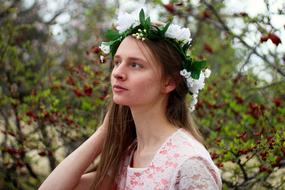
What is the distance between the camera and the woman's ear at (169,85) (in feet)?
7.47

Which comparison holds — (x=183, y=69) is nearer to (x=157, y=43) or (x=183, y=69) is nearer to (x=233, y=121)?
(x=157, y=43)

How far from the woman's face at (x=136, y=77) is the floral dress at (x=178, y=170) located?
206 millimetres

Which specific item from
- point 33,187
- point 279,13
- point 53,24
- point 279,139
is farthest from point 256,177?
point 53,24

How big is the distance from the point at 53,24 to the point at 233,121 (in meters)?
2.18

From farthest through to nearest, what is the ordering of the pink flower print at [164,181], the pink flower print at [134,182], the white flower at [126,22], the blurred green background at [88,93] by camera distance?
1. the blurred green background at [88,93]
2. the white flower at [126,22]
3. the pink flower print at [134,182]
4. the pink flower print at [164,181]

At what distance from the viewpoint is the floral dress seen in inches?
77.9

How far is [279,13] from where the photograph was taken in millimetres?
3115

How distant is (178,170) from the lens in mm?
2047

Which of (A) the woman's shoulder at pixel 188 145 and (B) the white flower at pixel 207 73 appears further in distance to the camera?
(B) the white flower at pixel 207 73

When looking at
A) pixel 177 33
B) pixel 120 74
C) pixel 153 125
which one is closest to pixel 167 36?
pixel 177 33

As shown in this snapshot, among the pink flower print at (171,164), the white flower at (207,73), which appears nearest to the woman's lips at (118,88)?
the pink flower print at (171,164)

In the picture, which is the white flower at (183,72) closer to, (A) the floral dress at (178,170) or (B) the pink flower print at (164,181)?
(A) the floral dress at (178,170)

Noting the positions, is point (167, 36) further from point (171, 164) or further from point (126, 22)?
point (171, 164)

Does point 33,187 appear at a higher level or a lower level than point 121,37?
lower
